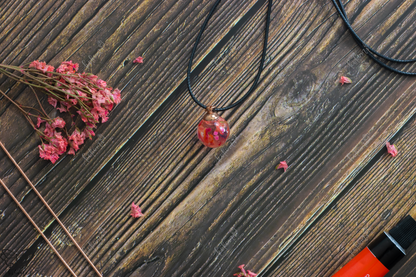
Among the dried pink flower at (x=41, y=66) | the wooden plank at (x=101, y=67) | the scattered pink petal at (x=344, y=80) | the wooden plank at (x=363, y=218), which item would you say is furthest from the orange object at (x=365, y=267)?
the dried pink flower at (x=41, y=66)

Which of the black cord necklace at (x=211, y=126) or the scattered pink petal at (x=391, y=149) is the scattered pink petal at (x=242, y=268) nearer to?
the black cord necklace at (x=211, y=126)

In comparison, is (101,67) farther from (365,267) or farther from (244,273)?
(365,267)

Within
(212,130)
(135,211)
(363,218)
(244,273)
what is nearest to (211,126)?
(212,130)

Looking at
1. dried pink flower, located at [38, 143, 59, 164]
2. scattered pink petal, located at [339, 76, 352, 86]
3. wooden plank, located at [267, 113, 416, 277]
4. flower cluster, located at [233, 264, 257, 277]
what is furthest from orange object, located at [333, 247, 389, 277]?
dried pink flower, located at [38, 143, 59, 164]

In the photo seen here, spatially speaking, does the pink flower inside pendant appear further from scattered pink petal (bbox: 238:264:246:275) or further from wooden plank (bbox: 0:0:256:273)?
scattered pink petal (bbox: 238:264:246:275)

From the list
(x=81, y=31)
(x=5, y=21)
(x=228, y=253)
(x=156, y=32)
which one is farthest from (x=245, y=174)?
(x=5, y=21)

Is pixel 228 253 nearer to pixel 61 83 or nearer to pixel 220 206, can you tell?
pixel 220 206
